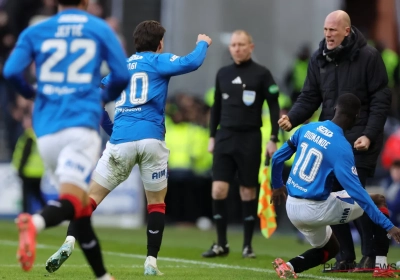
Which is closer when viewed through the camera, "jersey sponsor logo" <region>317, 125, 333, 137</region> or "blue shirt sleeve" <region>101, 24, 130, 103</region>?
"blue shirt sleeve" <region>101, 24, 130, 103</region>

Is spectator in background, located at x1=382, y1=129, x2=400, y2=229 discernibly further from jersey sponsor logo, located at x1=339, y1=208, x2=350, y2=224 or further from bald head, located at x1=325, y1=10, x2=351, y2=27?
jersey sponsor logo, located at x1=339, y1=208, x2=350, y2=224

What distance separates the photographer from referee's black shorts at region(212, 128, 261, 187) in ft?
38.1

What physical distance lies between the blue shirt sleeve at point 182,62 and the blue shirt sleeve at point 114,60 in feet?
5.25

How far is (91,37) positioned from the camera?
21.5ft

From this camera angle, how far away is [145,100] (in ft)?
28.5

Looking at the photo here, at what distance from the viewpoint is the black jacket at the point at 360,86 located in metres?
9.12

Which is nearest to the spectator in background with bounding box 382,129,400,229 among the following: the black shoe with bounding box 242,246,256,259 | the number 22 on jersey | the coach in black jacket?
the black shoe with bounding box 242,246,256,259

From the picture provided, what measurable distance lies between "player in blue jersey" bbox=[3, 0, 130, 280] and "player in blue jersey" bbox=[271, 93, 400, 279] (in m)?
2.06

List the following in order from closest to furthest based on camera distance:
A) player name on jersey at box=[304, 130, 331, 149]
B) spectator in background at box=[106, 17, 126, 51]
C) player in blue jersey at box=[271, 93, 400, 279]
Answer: player in blue jersey at box=[271, 93, 400, 279] → player name on jersey at box=[304, 130, 331, 149] → spectator in background at box=[106, 17, 126, 51]

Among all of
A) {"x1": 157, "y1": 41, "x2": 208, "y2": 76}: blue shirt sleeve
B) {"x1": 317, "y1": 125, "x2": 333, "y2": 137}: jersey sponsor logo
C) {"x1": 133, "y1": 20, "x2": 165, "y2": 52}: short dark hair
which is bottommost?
{"x1": 317, "y1": 125, "x2": 333, "y2": 137}: jersey sponsor logo

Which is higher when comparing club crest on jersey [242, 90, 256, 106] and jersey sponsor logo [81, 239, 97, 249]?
club crest on jersey [242, 90, 256, 106]

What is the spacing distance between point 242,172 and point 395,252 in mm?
2735

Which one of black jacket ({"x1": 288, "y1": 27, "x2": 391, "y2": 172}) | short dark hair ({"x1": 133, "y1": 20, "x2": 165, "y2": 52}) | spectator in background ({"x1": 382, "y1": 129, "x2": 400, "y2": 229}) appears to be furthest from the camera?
spectator in background ({"x1": 382, "y1": 129, "x2": 400, "y2": 229})

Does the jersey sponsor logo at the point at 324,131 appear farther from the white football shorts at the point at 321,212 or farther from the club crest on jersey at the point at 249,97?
the club crest on jersey at the point at 249,97
